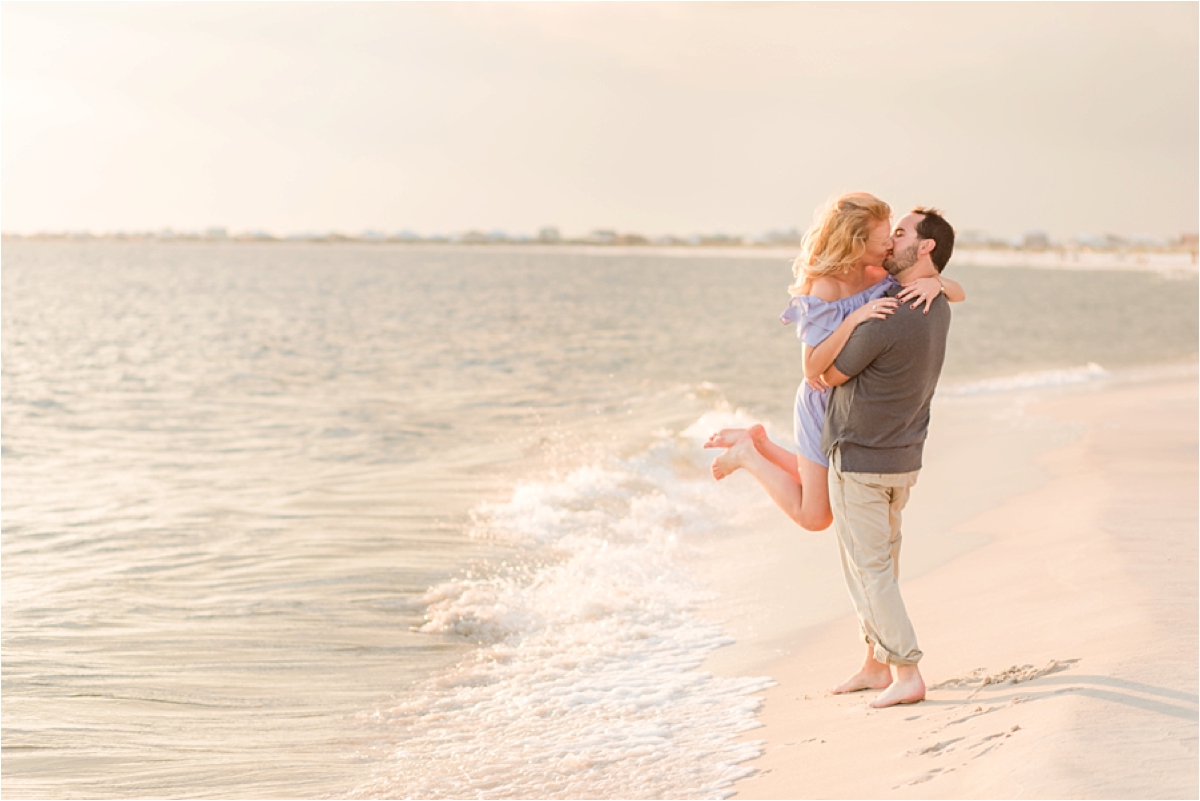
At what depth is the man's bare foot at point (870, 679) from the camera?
4445mm

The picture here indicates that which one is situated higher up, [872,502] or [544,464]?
[872,502]

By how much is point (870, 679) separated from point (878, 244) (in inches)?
77.4

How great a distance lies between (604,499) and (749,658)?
4651 millimetres

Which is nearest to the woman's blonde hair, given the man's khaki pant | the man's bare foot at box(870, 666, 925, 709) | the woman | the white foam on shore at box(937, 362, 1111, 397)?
the woman

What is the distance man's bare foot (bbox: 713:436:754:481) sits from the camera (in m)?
4.45

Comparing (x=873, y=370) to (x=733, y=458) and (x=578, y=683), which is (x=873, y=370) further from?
(x=578, y=683)

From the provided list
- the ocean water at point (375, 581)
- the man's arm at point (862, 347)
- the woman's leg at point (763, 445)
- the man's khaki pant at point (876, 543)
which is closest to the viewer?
the man's arm at point (862, 347)

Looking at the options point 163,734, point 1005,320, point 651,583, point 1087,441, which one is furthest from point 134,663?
point 1005,320

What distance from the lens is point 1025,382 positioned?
1872cm

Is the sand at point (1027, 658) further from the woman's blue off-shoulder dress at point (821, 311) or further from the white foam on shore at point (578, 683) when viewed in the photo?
the woman's blue off-shoulder dress at point (821, 311)

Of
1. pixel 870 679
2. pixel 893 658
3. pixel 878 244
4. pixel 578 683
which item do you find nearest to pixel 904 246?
pixel 878 244

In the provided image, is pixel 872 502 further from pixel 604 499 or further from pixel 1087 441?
pixel 1087 441

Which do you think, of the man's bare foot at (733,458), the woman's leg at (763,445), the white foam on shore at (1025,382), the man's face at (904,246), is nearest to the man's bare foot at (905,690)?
the woman's leg at (763,445)

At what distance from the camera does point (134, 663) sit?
6242 millimetres
